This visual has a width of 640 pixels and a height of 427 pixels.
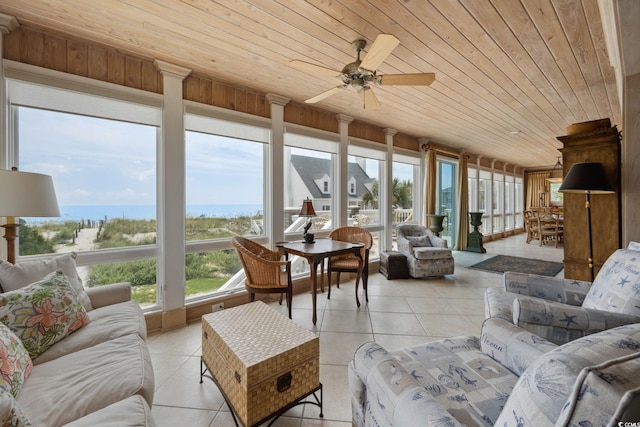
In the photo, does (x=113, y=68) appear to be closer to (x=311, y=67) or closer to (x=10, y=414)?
(x=311, y=67)

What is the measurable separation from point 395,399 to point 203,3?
8.06ft

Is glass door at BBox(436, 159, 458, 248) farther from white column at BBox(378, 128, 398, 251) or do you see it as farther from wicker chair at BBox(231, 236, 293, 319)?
wicker chair at BBox(231, 236, 293, 319)

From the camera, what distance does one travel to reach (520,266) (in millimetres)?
5031

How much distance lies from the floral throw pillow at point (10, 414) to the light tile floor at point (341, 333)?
1036mm

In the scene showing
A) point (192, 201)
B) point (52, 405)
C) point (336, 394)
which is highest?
point (192, 201)

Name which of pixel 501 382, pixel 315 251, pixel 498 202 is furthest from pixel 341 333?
pixel 498 202

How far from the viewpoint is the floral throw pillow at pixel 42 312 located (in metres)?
1.31

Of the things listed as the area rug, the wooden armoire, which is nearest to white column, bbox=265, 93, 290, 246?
the wooden armoire

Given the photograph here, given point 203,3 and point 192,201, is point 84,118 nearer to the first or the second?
point 192,201

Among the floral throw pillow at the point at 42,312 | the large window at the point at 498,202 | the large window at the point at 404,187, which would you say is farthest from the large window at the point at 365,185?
the large window at the point at 498,202

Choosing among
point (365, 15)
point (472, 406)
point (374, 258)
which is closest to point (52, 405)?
point (472, 406)

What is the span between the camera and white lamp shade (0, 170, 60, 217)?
1556 millimetres

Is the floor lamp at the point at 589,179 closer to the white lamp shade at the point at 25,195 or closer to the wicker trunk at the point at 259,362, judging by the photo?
the wicker trunk at the point at 259,362

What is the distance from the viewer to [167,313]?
262 centimetres
